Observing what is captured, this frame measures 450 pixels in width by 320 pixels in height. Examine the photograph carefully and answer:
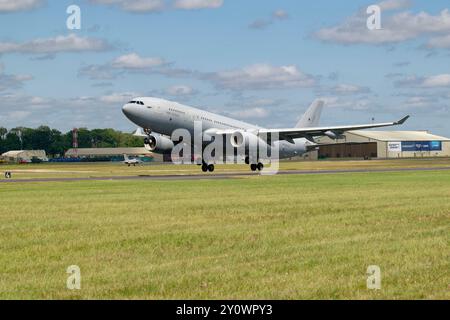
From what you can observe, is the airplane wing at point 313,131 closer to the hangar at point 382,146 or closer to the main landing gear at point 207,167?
the main landing gear at point 207,167

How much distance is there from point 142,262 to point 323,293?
4.13 metres

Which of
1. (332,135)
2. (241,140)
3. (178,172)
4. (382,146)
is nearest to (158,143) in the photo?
(241,140)

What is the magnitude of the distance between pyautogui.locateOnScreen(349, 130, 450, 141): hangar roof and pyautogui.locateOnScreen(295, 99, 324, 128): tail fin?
87494 mm

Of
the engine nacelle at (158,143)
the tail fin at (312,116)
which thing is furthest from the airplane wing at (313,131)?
the tail fin at (312,116)

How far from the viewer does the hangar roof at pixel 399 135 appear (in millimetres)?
171312

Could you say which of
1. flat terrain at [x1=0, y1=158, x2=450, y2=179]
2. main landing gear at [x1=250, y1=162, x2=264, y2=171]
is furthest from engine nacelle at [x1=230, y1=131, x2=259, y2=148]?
main landing gear at [x1=250, y1=162, x2=264, y2=171]

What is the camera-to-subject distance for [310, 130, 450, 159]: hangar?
16900 cm

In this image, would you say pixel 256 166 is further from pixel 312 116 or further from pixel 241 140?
pixel 312 116

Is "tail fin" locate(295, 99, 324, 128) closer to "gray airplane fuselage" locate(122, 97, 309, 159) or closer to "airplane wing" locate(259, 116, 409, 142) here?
"airplane wing" locate(259, 116, 409, 142)

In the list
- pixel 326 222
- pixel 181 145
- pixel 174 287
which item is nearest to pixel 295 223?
pixel 326 222

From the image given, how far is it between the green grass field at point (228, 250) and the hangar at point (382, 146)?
14319cm

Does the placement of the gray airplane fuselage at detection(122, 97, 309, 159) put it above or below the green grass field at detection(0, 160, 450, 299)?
above

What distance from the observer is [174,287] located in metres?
10.6
